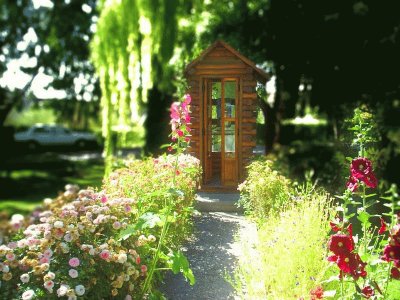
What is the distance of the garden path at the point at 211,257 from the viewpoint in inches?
200

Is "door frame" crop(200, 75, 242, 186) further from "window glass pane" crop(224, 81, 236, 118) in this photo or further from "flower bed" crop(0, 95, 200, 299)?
"flower bed" crop(0, 95, 200, 299)

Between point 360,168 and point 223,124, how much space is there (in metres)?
5.89

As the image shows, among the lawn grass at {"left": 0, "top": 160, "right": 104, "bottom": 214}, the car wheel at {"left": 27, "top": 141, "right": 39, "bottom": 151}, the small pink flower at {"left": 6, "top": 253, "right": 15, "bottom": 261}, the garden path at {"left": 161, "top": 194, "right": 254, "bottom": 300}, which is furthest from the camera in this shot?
the garden path at {"left": 161, "top": 194, "right": 254, "bottom": 300}

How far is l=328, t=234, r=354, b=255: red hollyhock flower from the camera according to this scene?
10.7 ft

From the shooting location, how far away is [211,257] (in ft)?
20.8

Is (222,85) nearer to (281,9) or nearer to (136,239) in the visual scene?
(281,9)

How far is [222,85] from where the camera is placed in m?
9.88

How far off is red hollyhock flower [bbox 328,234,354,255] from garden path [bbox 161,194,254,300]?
1391 millimetres

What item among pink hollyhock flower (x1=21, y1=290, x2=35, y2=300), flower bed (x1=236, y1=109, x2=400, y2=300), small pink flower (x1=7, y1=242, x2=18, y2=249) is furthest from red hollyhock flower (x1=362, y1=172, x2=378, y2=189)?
small pink flower (x1=7, y1=242, x2=18, y2=249)

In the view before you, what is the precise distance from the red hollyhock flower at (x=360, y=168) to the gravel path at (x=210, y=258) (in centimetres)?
142

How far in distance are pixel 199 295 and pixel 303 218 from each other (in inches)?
52.0

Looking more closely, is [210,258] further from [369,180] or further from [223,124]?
[223,124]

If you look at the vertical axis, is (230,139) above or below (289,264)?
above

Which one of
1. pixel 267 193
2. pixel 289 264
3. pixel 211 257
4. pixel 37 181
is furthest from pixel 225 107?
pixel 37 181
